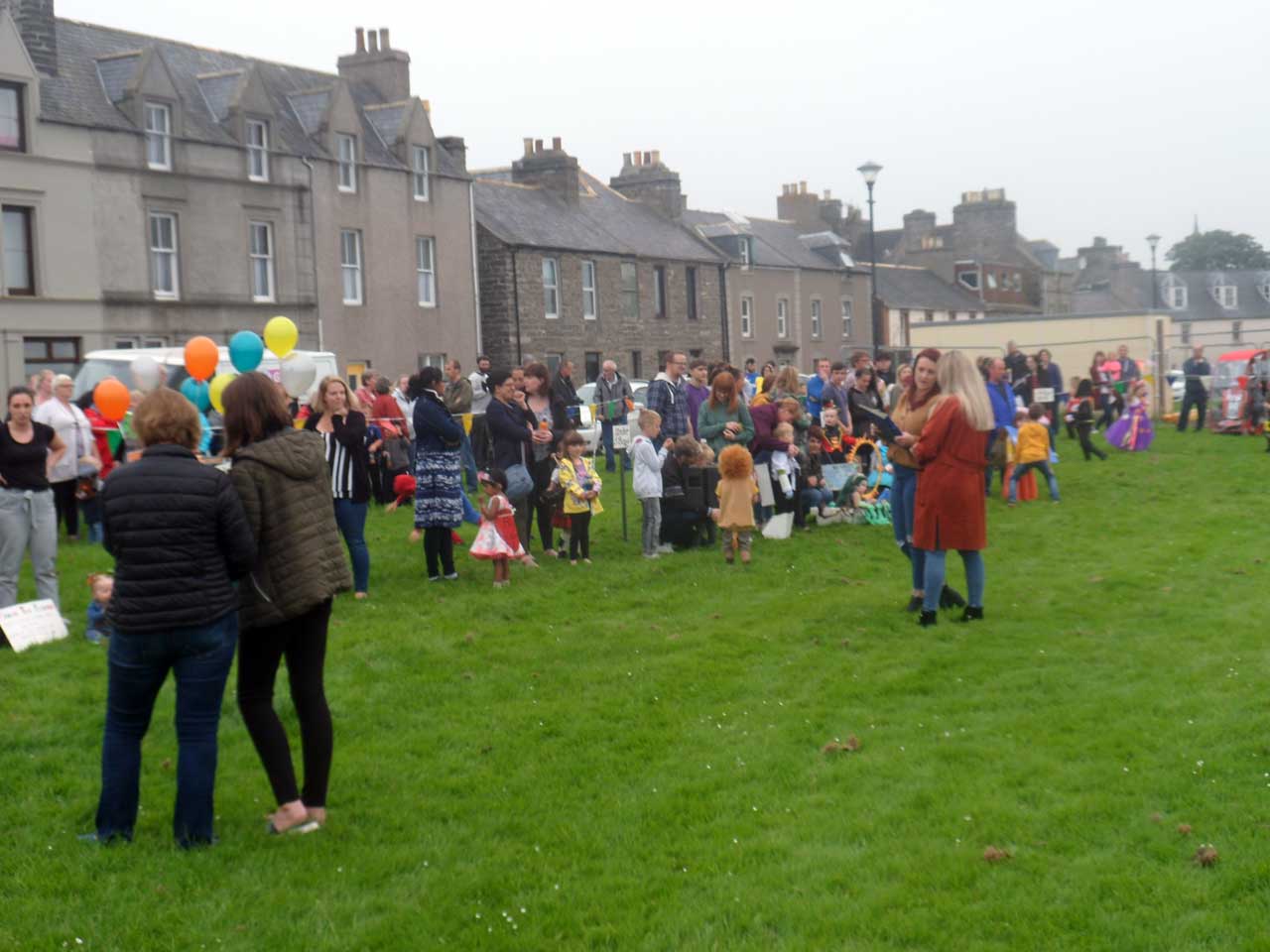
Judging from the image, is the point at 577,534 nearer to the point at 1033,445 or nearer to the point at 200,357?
the point at 200,357

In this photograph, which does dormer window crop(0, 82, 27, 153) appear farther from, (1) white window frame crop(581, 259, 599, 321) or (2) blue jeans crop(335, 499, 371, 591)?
(2) blue jeans crop(335, 499, 371, 591)

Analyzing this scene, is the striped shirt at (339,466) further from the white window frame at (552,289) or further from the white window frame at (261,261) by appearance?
the white window frame at (552,289)

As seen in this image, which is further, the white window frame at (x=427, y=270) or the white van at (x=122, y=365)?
the white window frame at (x=427, y=270)

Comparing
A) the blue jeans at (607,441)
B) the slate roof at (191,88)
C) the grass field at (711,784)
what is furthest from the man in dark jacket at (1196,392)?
the slate roof at (191,88)

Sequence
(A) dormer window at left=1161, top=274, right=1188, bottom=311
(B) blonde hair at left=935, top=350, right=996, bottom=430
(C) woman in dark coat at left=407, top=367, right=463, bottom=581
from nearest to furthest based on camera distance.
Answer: (B) blonde hair at left=935, top=350, right=996, bottom=430
(C) woman in dark coat at left=407, top=367, right=463, bottom=581
(A) dormer window at left=1161, top=274, right=1188, bottom=311

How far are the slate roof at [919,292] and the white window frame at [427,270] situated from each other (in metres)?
28.9

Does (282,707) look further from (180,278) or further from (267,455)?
(180,278)

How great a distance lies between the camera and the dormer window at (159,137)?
32.7 metres

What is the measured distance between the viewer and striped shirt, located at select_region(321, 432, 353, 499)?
12.1m

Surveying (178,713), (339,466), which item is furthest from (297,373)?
(178,713)

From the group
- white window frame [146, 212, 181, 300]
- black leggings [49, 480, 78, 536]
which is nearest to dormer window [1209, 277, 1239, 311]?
white window frame [146, 212, 181, 300]

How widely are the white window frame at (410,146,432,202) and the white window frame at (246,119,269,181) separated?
17.9 feet

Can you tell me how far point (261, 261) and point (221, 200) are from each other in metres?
1.90

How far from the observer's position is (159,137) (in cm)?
3300
